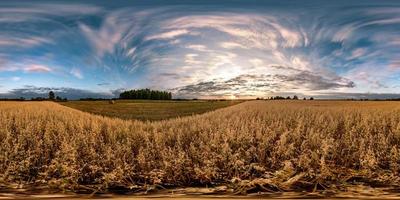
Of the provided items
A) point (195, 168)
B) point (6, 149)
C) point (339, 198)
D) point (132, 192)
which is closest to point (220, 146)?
point (195, 168)

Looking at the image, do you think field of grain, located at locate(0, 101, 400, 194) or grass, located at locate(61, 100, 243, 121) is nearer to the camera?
field of grain, located at locate(0, 101, 400, 194)

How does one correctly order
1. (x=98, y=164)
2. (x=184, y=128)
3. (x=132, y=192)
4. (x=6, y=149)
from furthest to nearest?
(x=184, y=128) < (x=6, y=149) < (x=98, y=164) < (x=132, y=192)

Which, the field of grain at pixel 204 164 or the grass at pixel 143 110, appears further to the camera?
the grass at pixel 143 110

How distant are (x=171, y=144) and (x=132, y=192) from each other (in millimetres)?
1433

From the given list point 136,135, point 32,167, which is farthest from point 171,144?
point 32,167

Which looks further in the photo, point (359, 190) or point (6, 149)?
point (6, 149)

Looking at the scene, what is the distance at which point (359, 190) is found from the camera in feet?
14.8

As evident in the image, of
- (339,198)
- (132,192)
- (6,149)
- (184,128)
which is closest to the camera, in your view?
(339,198)

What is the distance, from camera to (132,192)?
4602 mm

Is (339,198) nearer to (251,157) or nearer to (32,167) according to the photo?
(251,157)

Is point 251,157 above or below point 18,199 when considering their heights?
above

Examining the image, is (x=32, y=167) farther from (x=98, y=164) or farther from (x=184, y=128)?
(x=184, y=128)

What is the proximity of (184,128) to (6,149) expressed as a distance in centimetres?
266

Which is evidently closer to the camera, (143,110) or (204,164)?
(204,164)
